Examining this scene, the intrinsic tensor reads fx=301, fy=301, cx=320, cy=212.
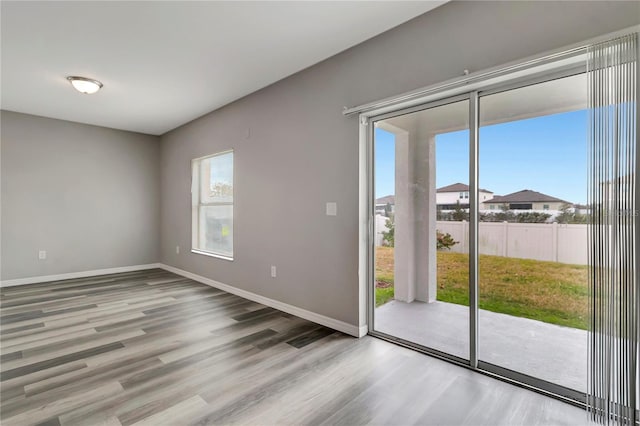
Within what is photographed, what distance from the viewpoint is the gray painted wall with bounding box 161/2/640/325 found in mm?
1899

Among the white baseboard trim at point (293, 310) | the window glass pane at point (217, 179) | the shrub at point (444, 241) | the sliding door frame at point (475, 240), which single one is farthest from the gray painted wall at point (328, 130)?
the shrub at point (444, 241)

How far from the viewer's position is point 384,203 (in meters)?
2.79

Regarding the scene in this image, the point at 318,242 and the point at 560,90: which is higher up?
the point at 560,90

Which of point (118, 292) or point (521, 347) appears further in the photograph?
point (118, 292)

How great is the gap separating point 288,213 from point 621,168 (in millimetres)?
2715

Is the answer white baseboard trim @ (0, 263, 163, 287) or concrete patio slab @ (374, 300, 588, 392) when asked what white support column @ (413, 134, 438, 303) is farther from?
white baseboard trim @ (0, 263, 163, 287)

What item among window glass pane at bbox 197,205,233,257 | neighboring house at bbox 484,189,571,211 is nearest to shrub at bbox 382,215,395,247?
neighboring house at bbox 484,189,571,211

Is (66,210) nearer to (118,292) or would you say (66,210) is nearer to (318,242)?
(118,292)

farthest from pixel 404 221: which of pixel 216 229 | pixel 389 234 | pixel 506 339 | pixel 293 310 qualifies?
pixel 216 229

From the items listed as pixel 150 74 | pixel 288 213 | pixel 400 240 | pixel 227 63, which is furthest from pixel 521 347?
pixel 150 74

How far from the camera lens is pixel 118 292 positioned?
14.1 feet

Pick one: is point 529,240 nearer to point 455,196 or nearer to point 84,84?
point 455,196

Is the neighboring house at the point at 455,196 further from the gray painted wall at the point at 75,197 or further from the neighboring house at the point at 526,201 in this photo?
the gray painted wall at the point at 75,197

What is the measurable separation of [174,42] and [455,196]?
277 cm
